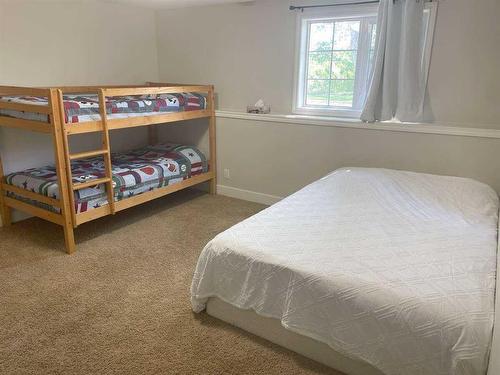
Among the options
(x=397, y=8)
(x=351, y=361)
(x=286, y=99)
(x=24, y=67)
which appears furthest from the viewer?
(x=286, y=99)

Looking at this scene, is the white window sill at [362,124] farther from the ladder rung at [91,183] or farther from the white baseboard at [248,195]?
the ladder rung at [91,183]

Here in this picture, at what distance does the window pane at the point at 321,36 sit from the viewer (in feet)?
11.1

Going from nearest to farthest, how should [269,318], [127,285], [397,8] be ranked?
[269,318] < [127,285] < [397,8]

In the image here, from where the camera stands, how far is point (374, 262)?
1.73 m

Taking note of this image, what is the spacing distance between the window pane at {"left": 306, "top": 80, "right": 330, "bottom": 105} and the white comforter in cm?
134

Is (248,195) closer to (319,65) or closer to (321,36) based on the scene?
(319,65)

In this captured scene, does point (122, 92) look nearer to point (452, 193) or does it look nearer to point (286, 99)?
point (286, 99)

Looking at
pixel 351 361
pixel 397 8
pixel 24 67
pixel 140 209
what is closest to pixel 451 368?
pixel 351 361

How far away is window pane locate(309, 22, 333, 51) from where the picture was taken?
3369mm

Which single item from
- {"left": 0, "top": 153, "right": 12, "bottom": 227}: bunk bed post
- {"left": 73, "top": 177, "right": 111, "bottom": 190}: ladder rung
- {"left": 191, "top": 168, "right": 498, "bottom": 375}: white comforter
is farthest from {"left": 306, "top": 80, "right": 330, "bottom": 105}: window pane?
{"left": 0, "top": 153, "right": 12, "bottom": 227}: bunk bed post

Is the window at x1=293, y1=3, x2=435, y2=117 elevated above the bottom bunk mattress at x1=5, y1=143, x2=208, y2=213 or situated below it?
above

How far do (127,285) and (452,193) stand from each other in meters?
2.22

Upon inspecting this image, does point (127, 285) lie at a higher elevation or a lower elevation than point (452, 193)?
lower

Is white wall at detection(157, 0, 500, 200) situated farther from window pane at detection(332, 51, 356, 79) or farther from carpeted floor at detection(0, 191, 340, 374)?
carpeted floor at detection(0, 191, 340, 374)
